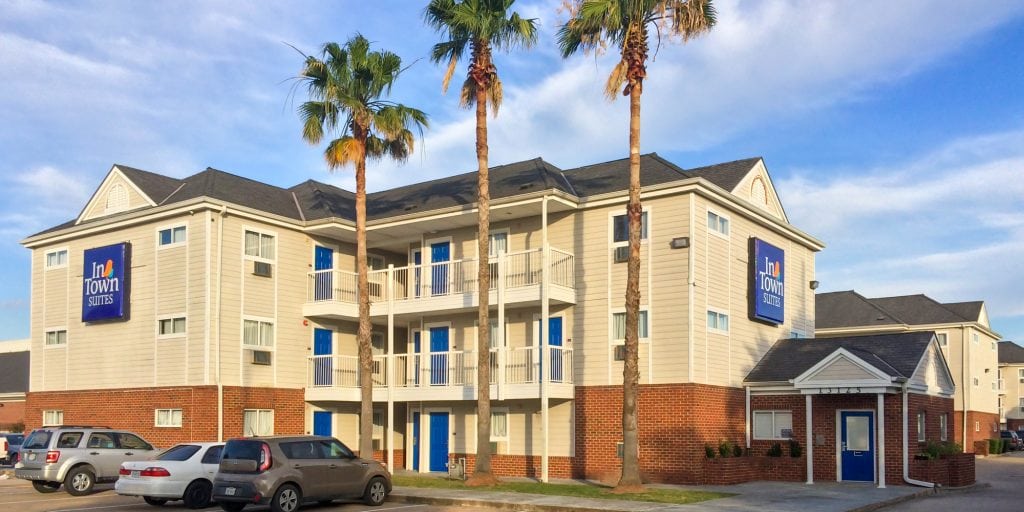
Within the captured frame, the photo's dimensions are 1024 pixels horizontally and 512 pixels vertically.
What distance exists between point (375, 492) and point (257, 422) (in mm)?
10129

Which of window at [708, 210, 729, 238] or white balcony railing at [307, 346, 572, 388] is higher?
window at [708, 210, 729, 238]

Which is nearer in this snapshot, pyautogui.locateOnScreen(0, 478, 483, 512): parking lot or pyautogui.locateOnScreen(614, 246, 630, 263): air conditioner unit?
pyautogui.locateOnScreen(0, 478, 483, 512): parking lot

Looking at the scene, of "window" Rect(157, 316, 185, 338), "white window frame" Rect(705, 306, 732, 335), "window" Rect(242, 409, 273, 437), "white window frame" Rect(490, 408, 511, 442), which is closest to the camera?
"white window frame" Rect(705, 306, 732, 335)

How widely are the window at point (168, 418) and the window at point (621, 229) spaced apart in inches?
540

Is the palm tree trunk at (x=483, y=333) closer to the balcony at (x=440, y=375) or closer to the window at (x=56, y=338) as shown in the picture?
the balcony at (x=440, y=375)

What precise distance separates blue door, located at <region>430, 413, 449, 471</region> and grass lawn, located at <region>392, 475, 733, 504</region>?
3309 millimetres

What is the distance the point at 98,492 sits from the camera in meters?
23.7

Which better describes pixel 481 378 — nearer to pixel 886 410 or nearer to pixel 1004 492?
pixel 886 410

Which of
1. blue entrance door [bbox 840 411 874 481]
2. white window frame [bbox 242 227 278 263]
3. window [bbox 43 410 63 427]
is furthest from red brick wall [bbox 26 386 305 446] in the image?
blue entrance door [bbox 840 411 874 481]

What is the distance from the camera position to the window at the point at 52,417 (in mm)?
32250

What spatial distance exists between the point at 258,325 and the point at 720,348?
45.1 feet

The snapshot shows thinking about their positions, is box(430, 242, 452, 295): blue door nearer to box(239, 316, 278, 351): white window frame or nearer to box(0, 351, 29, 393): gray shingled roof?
box(239, 316, 278, 351): white window frame

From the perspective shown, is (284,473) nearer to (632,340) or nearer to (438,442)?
(632,340)

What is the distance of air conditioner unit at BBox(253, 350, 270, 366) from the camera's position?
29.1 metres
